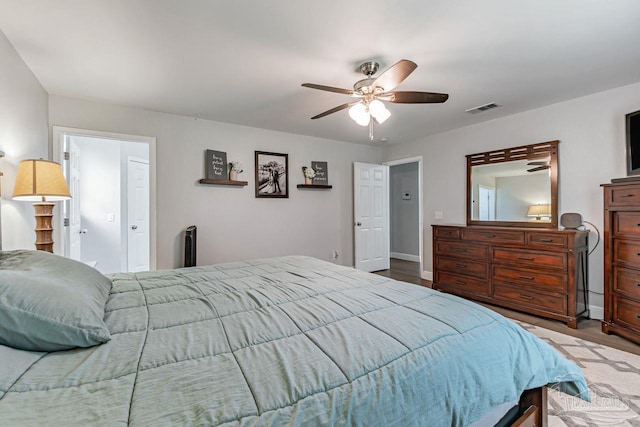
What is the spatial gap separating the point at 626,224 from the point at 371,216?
10.6ft

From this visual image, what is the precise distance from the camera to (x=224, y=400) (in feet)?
2.30

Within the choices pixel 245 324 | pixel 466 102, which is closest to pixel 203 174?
pixel 245 324

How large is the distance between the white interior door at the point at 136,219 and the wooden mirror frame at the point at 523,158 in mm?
4941

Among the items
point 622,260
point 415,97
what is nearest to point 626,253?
point 622,260

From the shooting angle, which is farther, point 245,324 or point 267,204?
point 267,204

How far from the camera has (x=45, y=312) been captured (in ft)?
2.97

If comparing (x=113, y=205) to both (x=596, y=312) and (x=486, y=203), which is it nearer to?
(x=486, y=203)

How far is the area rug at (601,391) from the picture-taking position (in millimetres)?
1599

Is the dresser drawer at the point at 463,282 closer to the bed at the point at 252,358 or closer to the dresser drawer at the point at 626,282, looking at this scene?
the dresser drawer at the point at 626,282

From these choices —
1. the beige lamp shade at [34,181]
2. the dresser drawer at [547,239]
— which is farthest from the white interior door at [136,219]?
the dresser drawer at [547,239]

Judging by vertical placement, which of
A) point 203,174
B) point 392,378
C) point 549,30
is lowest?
point 392,378

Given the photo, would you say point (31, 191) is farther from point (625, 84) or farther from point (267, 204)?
point (625, 84)

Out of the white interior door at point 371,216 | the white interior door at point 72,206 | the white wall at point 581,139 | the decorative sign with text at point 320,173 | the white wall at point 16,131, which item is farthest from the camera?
the white interior door at point 371,216

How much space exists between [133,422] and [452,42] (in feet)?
8.48
